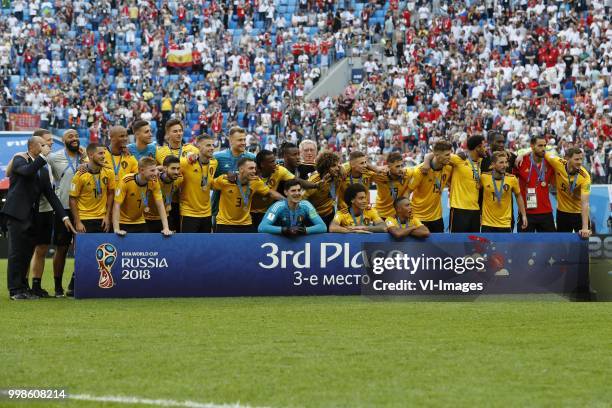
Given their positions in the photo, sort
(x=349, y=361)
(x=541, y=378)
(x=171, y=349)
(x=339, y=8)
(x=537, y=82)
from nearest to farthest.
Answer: (x=541, y=378) < (x=349, y=361) < (x=171, y=349) < (x=537, y=82) < (x=339, y=8)

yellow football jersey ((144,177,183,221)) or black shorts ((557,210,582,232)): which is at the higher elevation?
yellow football jersey ((144,177,183,221))

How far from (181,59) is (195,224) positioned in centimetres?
2961

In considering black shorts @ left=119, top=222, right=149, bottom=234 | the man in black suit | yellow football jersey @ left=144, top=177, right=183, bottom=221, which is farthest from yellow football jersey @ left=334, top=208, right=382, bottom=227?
the man in black suit

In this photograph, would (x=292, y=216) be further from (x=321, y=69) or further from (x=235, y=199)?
(x=321, y=69)

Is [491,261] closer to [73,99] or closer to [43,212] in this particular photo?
[43,212]

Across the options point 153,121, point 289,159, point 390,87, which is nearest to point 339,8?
point 390,87

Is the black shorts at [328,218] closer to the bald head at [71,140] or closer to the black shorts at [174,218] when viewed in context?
the black shorts at [174,218]

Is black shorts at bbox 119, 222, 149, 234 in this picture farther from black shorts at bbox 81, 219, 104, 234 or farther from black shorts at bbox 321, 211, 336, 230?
black shorts at bbox 321, 211, 336, 230

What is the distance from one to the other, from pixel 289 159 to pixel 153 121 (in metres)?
26.3

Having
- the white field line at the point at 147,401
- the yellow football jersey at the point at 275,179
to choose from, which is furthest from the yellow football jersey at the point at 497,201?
the white field line at the point at 147,401

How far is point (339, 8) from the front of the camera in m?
45.3

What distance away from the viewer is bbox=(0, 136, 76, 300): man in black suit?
1488cm

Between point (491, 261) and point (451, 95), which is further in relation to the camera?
point (451, 95)

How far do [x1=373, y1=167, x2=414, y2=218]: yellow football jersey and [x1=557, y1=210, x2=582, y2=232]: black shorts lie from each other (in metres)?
2.28
